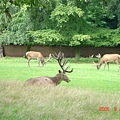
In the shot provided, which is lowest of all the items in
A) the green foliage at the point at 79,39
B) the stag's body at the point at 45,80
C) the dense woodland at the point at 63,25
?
the stag's body at the point at 45,80

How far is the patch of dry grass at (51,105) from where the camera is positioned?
21.8ft

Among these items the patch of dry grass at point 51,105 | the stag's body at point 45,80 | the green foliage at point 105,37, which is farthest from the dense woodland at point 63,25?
the patch of dry grass at point 51,105

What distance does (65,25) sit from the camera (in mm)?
35844

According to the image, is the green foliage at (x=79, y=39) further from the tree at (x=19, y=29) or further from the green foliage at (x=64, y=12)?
the tree at (x=19, y=29)

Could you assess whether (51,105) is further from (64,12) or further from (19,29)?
(19,29)

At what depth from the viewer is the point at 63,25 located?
35750mm

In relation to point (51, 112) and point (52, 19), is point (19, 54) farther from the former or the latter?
point (51, 112)

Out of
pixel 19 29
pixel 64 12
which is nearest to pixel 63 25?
pixel 64 12

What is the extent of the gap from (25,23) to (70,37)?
16.6 feet

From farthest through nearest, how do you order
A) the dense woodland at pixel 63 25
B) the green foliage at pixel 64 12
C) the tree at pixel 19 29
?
the tree at pixel 19 29 → the dense woodland at pixel 63 25 → the green foliage at pixel 64 12

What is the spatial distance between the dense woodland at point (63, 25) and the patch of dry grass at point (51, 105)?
2589 cm

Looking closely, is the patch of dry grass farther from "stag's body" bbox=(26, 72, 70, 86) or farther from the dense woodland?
the dense woodland

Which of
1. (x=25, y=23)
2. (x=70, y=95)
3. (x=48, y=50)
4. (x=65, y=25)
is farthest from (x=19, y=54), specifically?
(x=70, y=95)

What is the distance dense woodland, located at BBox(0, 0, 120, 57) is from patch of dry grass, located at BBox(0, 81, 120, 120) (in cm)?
2589
